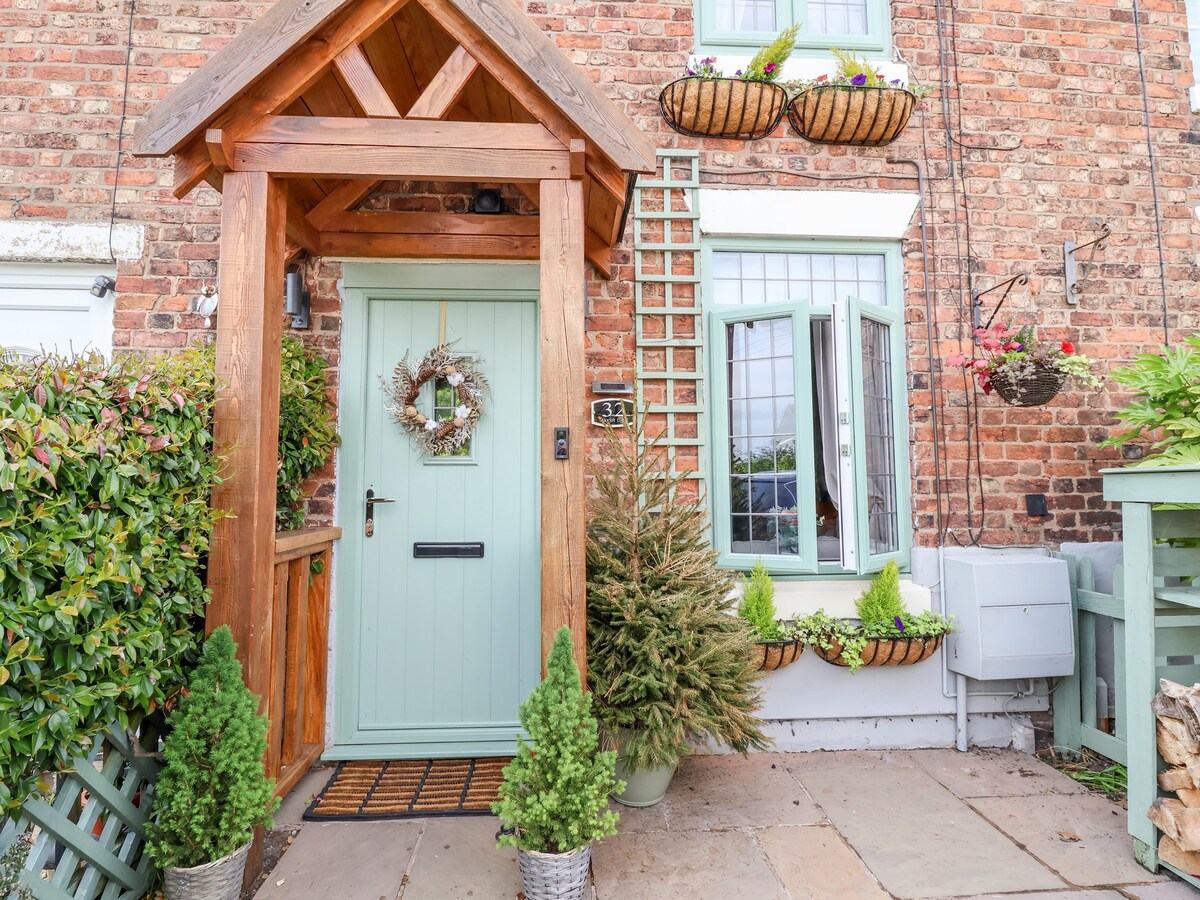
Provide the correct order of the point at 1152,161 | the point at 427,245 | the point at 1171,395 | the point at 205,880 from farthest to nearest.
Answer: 1. the point at 1152,161
2. the point at 427,245
3. the point at 1171,395
4. the point at 205,880

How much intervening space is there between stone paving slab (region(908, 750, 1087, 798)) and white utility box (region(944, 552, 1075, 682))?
0.44m

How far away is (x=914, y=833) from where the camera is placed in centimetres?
258

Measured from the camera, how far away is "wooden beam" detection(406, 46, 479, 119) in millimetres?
2381

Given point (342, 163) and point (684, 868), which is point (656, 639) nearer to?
point (684, 868)

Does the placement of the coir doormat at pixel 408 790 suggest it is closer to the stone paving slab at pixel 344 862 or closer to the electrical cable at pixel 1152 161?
the stone paving slab at pixel 344 862

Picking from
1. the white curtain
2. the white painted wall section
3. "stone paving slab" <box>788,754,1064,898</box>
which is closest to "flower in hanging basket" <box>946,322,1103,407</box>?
the white curtain

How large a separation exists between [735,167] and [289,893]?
150 inches

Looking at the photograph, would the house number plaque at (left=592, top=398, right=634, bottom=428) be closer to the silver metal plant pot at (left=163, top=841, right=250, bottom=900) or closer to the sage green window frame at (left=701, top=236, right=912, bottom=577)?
the sage green window frame at (left=701, top=236, right=912, bottom=577)

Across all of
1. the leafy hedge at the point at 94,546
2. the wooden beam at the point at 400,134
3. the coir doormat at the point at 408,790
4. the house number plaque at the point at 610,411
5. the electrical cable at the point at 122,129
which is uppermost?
the electrical cable at the point at 122,129

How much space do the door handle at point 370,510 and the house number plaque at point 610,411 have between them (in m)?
1.15

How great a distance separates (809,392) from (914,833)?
6.50 feet

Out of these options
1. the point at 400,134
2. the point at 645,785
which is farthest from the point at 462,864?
the point at 400,134

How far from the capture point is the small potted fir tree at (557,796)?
2.06 metres

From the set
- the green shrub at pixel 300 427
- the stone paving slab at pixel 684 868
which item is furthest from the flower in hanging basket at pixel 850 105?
the stone paving slab at pixel 684 868
